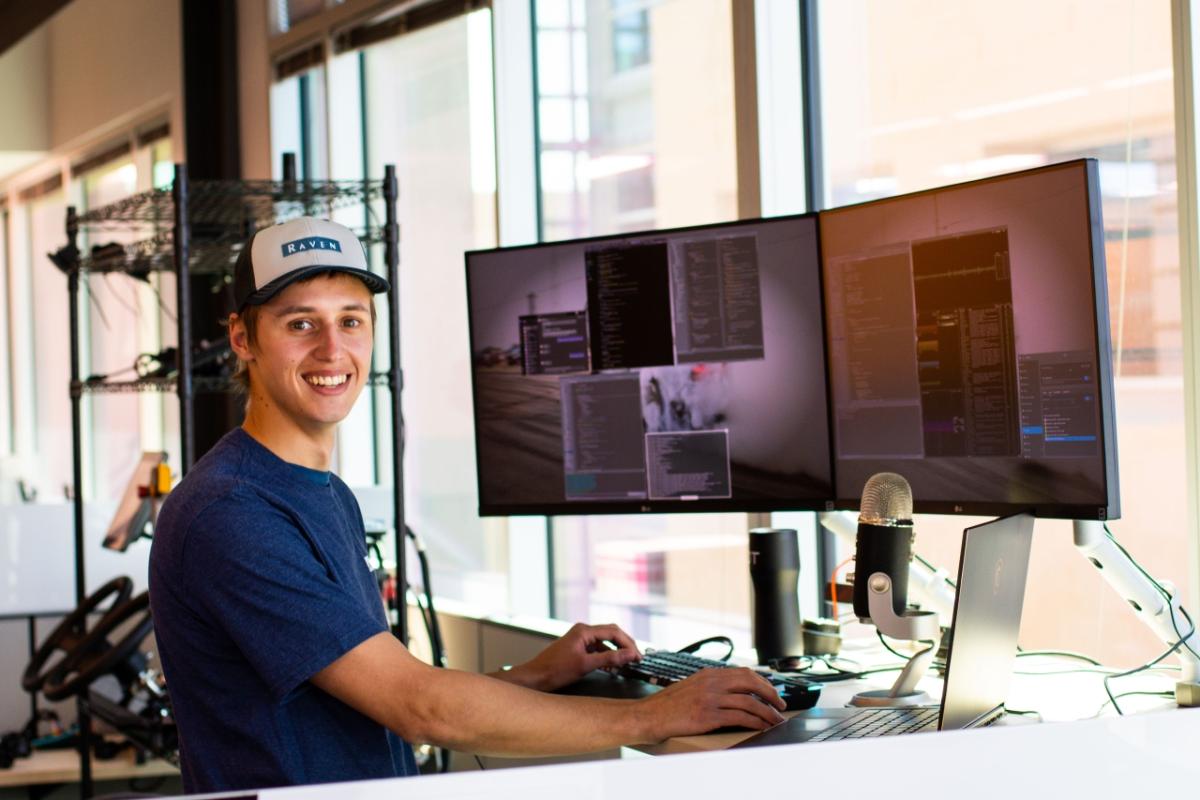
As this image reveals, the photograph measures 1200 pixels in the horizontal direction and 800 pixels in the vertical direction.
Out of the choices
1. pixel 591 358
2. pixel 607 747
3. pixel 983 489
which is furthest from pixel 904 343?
pixel 607 747

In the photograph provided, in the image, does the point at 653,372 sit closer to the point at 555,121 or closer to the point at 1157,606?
the point at 1157,606

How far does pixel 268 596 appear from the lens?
4.51 feet

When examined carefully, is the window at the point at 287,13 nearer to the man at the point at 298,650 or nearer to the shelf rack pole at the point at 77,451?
the shelf rack pole at the point at 77,451

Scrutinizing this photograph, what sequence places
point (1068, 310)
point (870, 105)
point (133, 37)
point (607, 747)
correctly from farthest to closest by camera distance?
1. point (133, 37)
2. point (870, 105)
3. point (1068, 310)
4. point (607, 747)

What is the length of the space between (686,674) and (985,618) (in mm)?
492

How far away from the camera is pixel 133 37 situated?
622cm

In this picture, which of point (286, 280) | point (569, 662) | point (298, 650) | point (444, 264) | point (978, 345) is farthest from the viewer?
point (444, 264)

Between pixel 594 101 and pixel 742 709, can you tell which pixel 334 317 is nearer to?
pixel 742 709

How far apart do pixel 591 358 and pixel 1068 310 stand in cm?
82

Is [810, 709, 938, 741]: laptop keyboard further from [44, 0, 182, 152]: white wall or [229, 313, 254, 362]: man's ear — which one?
[44, 0, 182, 152]: white wall

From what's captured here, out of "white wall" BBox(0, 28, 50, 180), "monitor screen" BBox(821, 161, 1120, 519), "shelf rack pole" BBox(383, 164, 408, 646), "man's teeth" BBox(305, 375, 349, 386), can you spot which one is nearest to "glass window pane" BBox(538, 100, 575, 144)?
"shelf rack pole" BBox(383, 164, 408, 646)

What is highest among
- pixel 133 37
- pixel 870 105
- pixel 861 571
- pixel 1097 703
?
pixel 133 37

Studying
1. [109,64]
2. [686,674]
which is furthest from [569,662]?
[109,64]

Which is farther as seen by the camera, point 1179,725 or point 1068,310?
point 1068,310
